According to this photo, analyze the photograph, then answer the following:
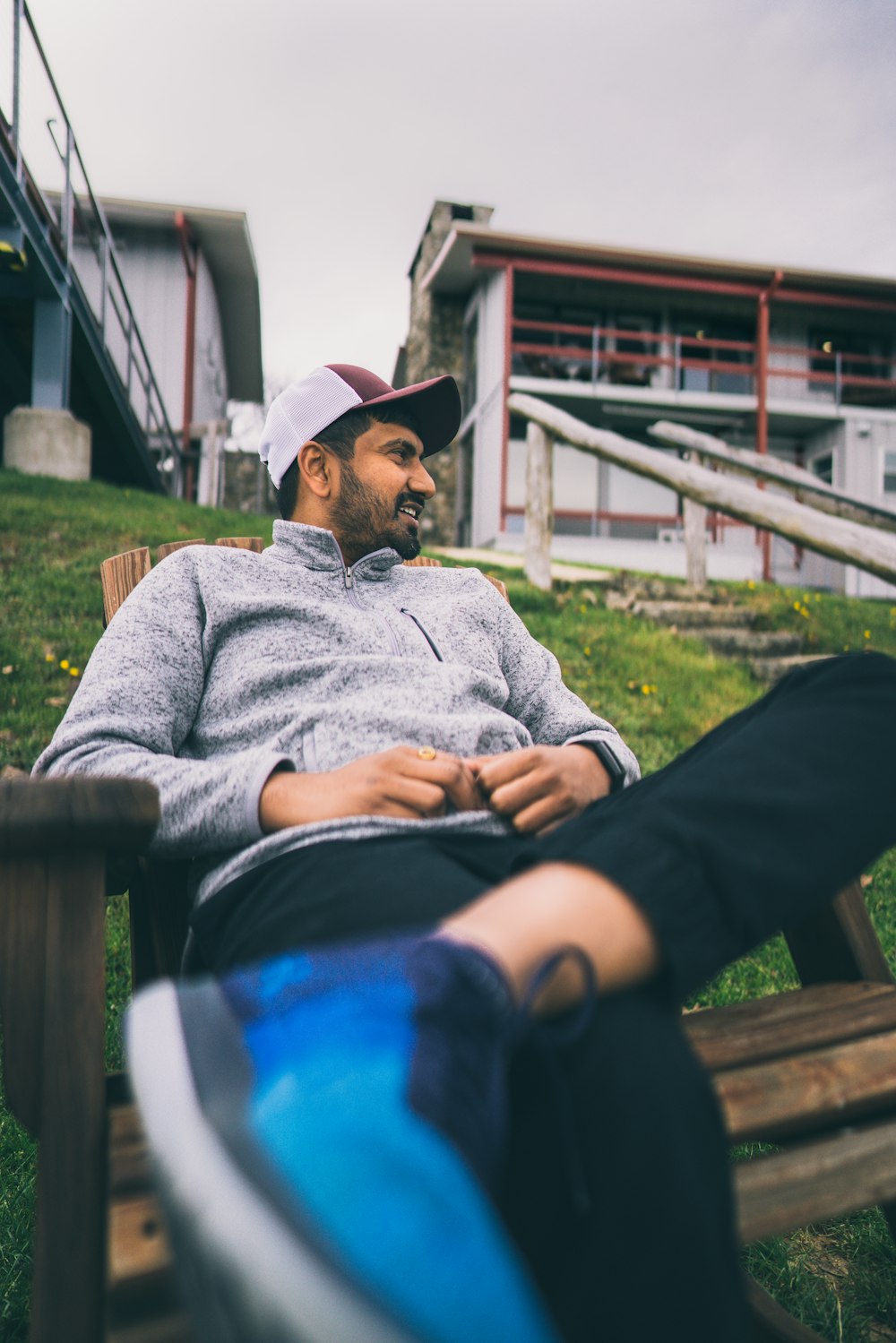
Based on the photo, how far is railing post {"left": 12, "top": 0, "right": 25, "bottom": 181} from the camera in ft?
21.9

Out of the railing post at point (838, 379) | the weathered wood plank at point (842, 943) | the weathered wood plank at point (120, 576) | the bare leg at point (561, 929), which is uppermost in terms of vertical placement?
the railing post at point (838, 379)

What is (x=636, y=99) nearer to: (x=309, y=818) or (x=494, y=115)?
(x=494, y=115)

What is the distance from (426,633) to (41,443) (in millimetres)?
7015

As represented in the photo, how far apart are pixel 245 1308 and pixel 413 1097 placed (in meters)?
0.16

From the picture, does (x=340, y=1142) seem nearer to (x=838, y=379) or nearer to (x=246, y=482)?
(x=838, y=379)

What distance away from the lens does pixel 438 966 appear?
697 millimetres

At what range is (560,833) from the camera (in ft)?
3.91

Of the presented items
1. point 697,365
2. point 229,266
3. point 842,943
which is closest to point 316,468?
point 842,943

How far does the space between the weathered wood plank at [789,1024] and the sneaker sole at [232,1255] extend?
1.95 ft

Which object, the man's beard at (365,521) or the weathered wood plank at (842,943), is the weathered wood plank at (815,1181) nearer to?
the weathered wood plank at (842,943)

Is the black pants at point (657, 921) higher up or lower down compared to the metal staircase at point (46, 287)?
lower down

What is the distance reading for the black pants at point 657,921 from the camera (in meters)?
0.67

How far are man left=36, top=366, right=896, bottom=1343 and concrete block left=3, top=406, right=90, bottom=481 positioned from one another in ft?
22.5

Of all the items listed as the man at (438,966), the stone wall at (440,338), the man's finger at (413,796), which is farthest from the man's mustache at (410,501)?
the stone wall at (440,338)
